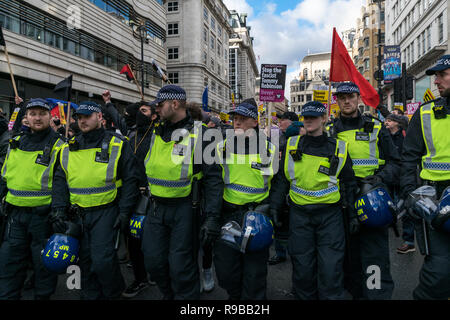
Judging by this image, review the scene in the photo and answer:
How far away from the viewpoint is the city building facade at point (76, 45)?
1427cm

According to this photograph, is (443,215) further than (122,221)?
No

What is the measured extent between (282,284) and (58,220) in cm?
271

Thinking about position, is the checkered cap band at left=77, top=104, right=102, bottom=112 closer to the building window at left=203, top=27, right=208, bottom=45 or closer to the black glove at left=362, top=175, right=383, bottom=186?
the black glove at left=362, top=175, right=383, bottom=186

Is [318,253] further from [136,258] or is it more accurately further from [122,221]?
[136,258]

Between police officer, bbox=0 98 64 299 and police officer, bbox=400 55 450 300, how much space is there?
3532 mm

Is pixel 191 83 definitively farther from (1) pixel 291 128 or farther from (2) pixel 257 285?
(2) pixel 257 285

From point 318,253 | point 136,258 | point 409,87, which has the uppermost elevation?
point 409,87

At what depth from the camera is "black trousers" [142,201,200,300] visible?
292 cm

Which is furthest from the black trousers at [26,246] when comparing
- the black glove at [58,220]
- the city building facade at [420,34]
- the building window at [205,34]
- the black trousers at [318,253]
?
the building window at [205,34]

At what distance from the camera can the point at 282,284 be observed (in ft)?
12.8

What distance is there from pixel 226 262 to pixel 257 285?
14.4 inches

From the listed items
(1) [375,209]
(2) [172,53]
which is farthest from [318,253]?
(2) [172,53]

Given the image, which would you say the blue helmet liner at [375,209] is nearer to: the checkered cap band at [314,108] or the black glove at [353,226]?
the black glove at [353,226]
